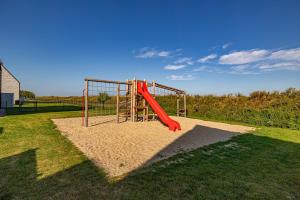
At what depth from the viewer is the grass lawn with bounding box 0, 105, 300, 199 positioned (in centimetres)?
321

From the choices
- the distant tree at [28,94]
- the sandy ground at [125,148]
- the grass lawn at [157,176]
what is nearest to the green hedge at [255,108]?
the grass lawn at [157,176]

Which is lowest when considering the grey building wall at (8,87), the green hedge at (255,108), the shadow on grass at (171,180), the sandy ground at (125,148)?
the shadow on grass at (171,180)

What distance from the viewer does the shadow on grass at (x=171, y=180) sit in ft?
10.4

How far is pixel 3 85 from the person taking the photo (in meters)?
21.4

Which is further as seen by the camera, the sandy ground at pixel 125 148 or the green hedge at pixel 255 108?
the green hedge at pixel 255 108

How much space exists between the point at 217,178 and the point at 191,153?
1.75 meters

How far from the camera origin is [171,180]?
371 centimetres

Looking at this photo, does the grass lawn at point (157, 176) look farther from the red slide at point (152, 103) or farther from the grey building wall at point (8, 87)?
the grey building wall at point (8, 87)

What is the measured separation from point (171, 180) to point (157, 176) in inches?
12.9

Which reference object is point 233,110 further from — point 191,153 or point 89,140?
point 89,140

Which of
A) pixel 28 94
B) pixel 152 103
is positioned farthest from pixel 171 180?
pixel 28 94

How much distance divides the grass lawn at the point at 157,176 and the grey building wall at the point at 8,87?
19.5m

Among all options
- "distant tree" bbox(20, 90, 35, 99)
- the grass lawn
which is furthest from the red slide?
"distant tree" bbox(20, 90, 35, 99)

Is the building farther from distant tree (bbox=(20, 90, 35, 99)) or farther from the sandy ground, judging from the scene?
the sandy ground
